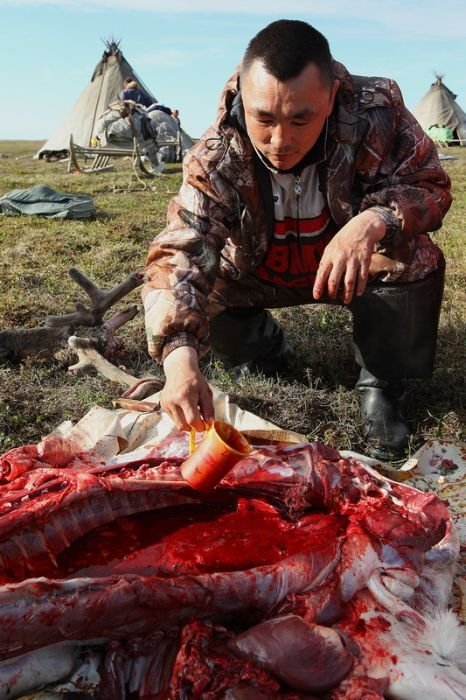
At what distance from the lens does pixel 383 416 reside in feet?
11.5

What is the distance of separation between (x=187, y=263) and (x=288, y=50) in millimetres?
965

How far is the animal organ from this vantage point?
1.91m

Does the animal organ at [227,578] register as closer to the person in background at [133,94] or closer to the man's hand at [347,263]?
the man's hand at [347,263]

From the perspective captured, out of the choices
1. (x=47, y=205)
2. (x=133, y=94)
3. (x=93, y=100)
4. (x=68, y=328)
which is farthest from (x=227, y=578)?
(x=93, y=100)

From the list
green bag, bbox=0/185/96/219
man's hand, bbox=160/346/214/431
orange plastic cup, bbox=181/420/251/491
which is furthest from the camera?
green bag, bbox=0/185/96/219

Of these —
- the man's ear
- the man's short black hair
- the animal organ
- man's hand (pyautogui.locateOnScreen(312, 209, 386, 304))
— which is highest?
the man's short black hair

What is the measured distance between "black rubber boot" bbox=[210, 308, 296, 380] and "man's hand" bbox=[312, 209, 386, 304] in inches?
47.4

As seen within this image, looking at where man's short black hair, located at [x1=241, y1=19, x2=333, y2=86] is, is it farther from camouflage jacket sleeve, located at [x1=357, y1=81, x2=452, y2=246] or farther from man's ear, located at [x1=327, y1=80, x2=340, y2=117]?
camouflage jacket sleeve, located at [x1=357, y1=81, x2=452, y2=246]

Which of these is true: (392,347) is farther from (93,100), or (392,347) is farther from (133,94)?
(93,100)

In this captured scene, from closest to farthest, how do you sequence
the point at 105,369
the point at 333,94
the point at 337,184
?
the point at 333,94
the point at 337,184
the point at 105,369

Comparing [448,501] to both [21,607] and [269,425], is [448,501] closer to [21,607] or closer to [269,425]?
[269,425]

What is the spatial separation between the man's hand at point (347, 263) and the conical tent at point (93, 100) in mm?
18457

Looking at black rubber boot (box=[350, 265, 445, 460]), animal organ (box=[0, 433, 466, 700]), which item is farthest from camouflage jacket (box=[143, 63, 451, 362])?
animal organ (box=[0, 433, 466, 700])

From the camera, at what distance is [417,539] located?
228cm
